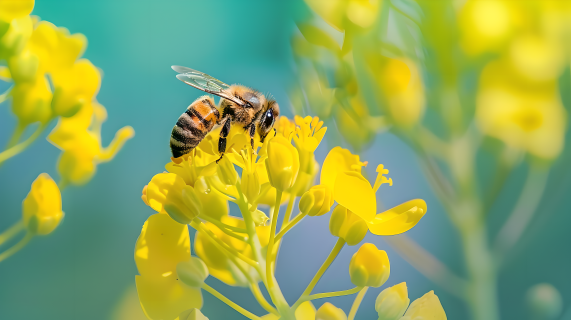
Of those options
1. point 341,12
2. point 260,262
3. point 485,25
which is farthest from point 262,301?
point 485,25

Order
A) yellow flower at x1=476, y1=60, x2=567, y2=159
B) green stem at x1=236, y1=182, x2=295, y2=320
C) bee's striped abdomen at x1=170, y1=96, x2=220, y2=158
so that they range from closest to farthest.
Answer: green stem at x1=236, y1=182, x2=295, y2=320 → bee's striped abdomen at x1=170, y1=96, x2=220, y2=158 → yellow flower at x1=476, y1=60, x2=567, y2=159

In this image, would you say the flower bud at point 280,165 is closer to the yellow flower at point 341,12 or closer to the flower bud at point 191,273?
the flower bud at point 191,273

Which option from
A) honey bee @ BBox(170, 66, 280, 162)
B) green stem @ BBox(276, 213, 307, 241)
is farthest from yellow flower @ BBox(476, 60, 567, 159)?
green stem @ BBox(276, 213, 307, 241)

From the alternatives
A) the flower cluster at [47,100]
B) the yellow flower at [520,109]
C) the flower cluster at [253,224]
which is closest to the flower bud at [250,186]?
the flower cluster at [253,224]

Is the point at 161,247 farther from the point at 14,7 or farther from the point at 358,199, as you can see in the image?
the point at 14,7

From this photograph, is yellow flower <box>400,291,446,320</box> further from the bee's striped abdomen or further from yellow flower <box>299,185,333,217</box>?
the bee's striped abdomen

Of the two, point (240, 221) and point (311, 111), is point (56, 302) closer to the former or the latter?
point (311, 111)
